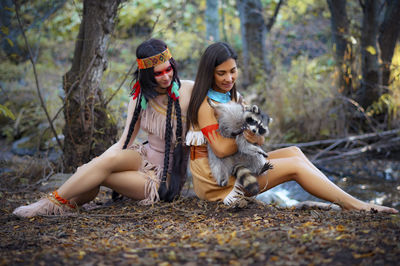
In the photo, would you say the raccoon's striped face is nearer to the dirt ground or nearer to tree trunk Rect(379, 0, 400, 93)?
the dirt ground

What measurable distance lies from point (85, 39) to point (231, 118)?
7.47 feet

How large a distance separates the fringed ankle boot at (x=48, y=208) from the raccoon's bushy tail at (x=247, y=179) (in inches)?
58.6

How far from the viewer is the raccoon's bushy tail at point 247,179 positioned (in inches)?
116

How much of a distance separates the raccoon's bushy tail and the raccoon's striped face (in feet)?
1.11

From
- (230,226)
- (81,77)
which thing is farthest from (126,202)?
(81,77)

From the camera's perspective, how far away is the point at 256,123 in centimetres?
285

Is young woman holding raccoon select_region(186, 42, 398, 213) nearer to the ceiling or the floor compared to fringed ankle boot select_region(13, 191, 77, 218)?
nearer to the ceiling

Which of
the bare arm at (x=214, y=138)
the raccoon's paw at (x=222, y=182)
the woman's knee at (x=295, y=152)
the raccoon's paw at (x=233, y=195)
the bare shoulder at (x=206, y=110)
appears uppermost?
the bare shoulder at (x=206, y=110)

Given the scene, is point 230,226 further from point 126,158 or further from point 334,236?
point 126,158

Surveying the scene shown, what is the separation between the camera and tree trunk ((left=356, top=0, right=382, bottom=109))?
5953 mm

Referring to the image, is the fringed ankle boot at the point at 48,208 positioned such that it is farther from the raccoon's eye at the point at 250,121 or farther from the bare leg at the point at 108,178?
the raccoon's eye at the point at 250,121

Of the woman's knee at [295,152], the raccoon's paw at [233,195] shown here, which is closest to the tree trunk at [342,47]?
the woman's knee at [295,152]

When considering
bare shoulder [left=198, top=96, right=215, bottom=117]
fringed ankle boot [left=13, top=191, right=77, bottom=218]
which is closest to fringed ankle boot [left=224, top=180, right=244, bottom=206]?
bare shoulder [left=198, top=96, right=215, bottom=117]

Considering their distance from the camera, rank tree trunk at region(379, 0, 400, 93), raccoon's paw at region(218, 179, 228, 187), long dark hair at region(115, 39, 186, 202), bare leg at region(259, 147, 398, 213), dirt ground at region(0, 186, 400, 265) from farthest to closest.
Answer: tree trunk at region(379, 0, 400, 93)
long dark hair at region(115, 39, 186, 202)
raccoon's paw at region(218, 179, 228, 187)
bare leg at region(259, 147, 398, 213)
dirt ground at region(0, 186, 400, 265)
